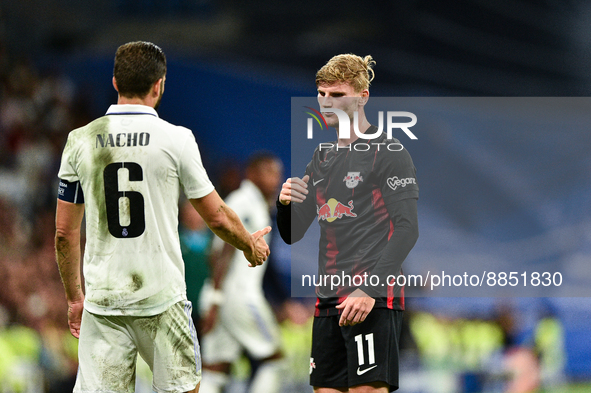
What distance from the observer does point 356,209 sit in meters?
3.25

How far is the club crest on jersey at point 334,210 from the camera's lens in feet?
10.7

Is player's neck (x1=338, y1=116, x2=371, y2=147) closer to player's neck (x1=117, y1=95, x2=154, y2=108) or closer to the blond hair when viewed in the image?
the blond hair

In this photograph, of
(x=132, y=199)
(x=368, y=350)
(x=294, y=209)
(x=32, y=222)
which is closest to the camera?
(x=132, y=199)

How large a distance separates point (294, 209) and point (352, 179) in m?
0.34

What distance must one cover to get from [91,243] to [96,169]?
0.31m

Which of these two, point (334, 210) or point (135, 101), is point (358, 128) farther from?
point (135, 101)

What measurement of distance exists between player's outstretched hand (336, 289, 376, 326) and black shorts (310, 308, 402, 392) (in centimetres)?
8

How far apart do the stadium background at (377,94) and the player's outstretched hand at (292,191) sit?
226cm

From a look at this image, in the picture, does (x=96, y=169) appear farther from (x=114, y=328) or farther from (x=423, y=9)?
(x=423, y=9)

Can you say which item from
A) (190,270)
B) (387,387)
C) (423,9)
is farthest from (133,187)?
(423,9)

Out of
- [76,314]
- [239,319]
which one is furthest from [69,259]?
[239,319]

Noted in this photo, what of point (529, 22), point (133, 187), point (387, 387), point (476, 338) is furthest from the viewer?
point (529, 22)

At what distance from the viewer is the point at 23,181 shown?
Answer: 6.00 m

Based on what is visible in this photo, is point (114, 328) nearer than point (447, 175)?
Yes
